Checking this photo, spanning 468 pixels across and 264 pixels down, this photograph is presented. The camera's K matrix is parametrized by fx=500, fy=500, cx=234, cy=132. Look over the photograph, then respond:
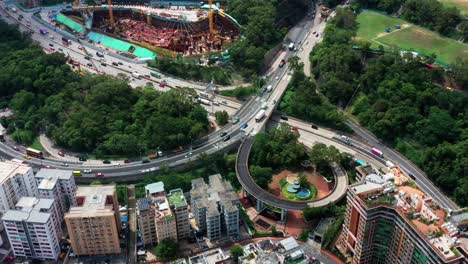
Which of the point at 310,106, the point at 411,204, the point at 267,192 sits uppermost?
the point at 411,204

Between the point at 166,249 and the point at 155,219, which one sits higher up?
the point at 155,219

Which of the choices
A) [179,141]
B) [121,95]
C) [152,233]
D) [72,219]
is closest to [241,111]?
[179,141]

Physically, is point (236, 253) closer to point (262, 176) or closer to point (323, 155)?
point (262, 176)

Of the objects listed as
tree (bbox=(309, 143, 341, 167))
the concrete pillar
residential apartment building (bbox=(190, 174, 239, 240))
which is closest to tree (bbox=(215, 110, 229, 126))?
tree (bbox=(309, 143, 341, 167))

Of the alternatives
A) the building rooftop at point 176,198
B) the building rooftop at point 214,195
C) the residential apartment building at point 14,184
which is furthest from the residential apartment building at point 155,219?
the residential apartment building at point 14,184

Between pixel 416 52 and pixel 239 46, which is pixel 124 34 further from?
pixel 416 52

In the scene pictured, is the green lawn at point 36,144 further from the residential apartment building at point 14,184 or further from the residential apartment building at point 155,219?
the residential apartment building at point 155,219

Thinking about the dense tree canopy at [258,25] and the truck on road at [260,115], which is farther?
the dense tree canopy at [258,25]

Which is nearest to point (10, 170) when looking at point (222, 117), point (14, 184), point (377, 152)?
point (14, 184)
